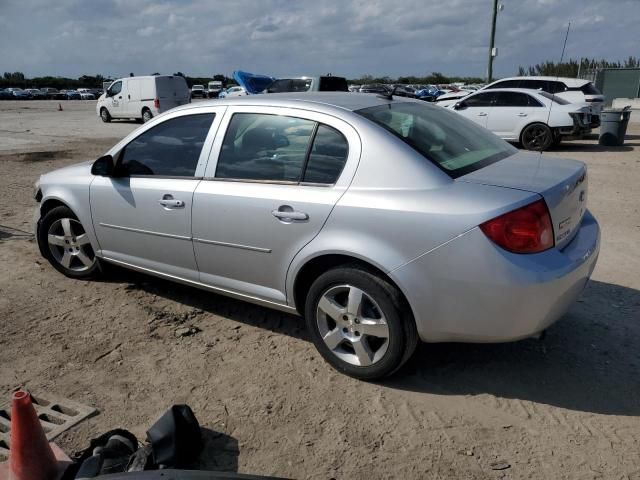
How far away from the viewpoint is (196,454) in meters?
2.63

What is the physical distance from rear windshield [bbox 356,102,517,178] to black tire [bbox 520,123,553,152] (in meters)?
10.4

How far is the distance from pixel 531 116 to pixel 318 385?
12026mm

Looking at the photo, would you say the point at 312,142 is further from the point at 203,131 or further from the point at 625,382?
the point at 625,382

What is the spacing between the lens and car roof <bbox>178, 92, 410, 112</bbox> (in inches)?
133

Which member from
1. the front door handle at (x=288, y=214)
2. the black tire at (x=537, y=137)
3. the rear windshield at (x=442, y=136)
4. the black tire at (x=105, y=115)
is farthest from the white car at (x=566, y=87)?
the black tire at (x=105, y=115)

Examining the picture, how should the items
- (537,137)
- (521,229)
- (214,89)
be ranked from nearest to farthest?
(521,229) → (537,137) → (214,89)

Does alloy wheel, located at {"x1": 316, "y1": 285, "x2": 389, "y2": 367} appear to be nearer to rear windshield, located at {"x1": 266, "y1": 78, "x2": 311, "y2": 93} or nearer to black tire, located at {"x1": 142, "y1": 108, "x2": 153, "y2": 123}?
rear windshield, located at {"x1": 266, "y1": 78, "x2": 311, "y2": 93}

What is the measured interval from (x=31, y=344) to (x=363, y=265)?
244 centimetres

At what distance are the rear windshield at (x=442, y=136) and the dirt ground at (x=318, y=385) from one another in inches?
49.7

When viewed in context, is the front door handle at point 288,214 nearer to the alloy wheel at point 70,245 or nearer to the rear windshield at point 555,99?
the alloy wheel at point 70,245

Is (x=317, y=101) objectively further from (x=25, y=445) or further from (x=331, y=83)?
(x=331, y=83)

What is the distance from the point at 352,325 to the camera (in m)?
3.14

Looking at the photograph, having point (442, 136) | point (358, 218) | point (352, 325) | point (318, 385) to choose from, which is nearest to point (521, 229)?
point (358, 218)

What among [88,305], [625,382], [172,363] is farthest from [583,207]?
[88,305]
